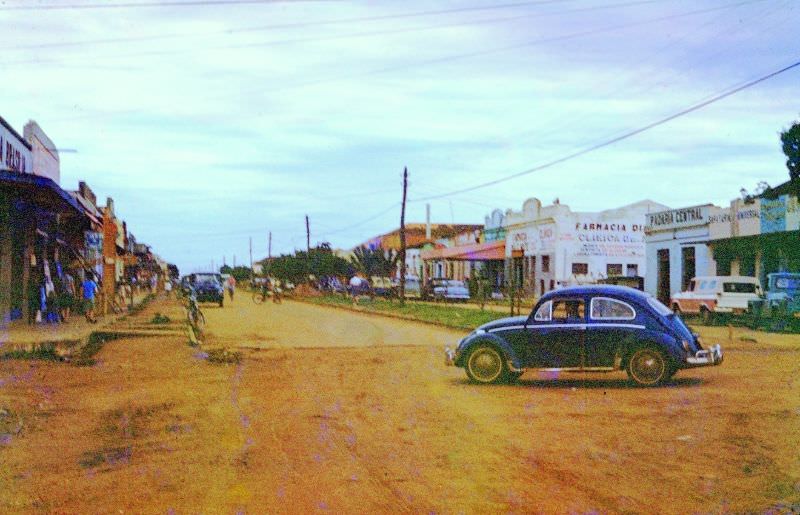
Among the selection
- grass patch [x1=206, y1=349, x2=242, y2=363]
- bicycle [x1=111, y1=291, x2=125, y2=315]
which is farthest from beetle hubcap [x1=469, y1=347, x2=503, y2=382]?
bicycle [x1=111, y1=291, x2=125, y2=315]

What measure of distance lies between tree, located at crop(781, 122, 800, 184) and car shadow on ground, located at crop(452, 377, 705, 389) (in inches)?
1152

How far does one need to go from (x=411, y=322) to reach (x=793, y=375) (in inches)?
722

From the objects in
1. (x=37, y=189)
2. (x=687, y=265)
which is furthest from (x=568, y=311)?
(x=687, y=265)

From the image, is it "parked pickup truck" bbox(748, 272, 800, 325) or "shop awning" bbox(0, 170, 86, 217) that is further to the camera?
"parked pickup truck" bbox(748, 272, 800, 325)

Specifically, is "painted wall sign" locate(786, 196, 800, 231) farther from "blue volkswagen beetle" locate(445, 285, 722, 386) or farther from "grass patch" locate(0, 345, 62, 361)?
"grass patch" locate(0, 345, 62, 361)

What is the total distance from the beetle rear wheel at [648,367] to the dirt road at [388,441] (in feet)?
1.04

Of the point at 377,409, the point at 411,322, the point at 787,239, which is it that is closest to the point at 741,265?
the point at 787,239

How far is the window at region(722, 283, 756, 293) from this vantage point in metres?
30.6

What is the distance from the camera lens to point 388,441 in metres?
9.00

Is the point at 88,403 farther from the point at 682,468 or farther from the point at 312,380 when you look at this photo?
the point at 682,468

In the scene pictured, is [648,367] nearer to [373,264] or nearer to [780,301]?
[780,301]

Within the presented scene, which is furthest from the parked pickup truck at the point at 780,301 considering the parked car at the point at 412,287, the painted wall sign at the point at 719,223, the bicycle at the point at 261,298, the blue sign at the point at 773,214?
the parked car at the point at 412,287

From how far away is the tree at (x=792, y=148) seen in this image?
39787 mm

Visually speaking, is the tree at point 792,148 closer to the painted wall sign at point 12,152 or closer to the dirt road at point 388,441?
the dirt road at point 388,441
